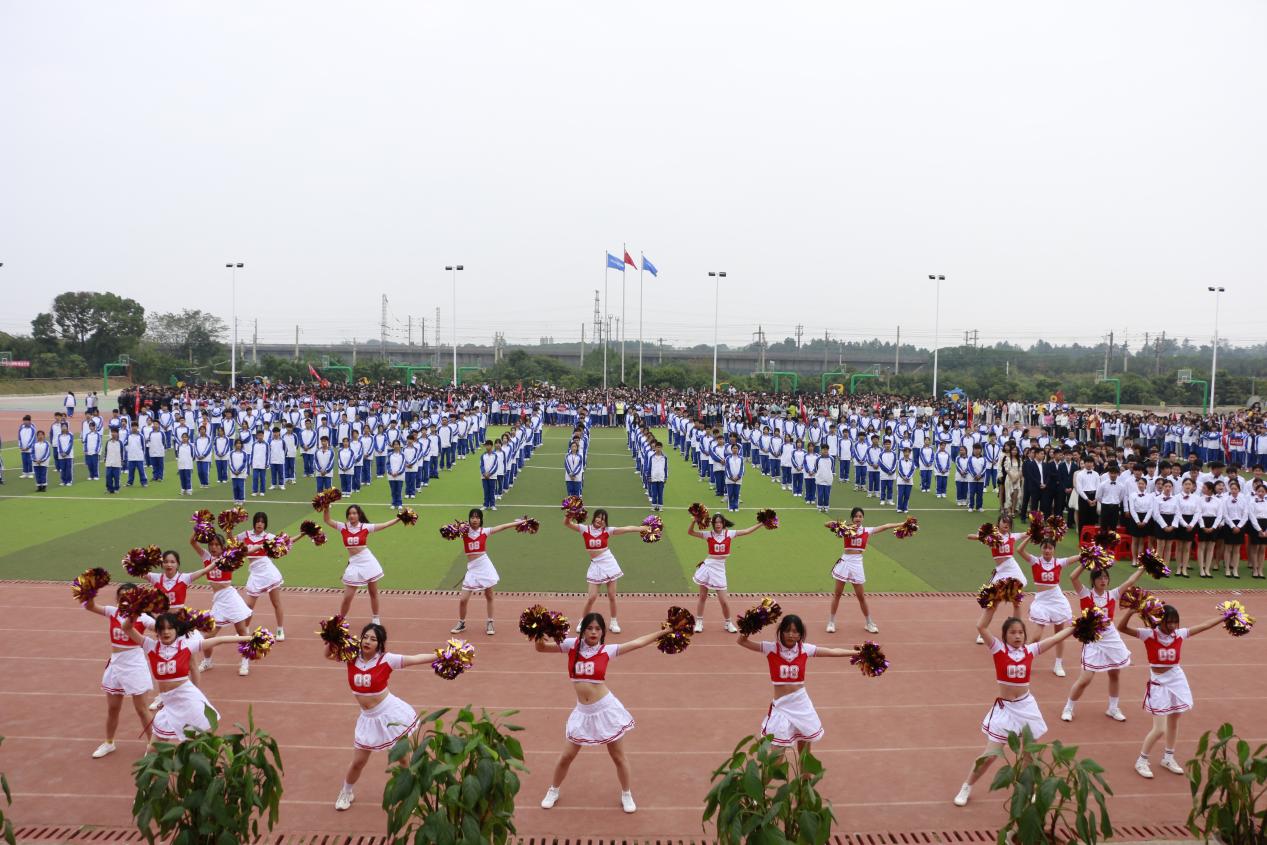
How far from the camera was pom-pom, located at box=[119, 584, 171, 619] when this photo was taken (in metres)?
6.19

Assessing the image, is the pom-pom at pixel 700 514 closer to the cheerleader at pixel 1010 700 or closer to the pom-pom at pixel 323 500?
the cheerleader at pixel 1010 700

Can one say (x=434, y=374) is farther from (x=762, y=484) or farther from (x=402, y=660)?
(x=402, y=660)

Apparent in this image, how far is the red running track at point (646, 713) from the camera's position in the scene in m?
6.11

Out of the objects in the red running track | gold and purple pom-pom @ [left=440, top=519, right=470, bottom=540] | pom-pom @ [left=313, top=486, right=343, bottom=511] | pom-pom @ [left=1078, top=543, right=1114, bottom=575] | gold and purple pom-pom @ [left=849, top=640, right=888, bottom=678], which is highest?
pom-pom @ [left=313, top=486, right=343, bottom=511]

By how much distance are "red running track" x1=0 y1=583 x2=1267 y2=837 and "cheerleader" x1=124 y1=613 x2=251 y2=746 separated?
0.69 meters

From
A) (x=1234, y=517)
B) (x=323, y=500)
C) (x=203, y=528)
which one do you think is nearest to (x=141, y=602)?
(x=203, y=528)

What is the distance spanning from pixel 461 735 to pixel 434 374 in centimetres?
6845

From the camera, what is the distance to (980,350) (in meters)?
90.2

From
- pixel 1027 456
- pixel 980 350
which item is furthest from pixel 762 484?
pixel 980 350

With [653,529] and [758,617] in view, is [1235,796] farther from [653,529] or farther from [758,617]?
[653,529]

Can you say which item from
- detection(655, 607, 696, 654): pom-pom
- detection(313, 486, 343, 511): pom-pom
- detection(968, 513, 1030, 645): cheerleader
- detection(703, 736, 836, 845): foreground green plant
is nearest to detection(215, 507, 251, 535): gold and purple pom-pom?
detection(313, 486, 343, 511): pom-pom

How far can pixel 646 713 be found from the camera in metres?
7.77

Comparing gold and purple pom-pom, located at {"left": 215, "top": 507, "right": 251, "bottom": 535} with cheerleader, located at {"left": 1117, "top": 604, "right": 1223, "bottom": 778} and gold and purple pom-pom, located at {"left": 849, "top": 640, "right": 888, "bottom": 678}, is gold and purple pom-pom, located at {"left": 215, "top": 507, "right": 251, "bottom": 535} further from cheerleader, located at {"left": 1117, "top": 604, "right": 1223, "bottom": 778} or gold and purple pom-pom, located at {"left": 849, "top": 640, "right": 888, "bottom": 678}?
cheerleader, located at {"left": 1117, "top": 604, "right": 1223, "bottom": 778}

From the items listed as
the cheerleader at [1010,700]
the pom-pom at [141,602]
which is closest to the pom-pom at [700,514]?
the cheerleader at [1010,700]
